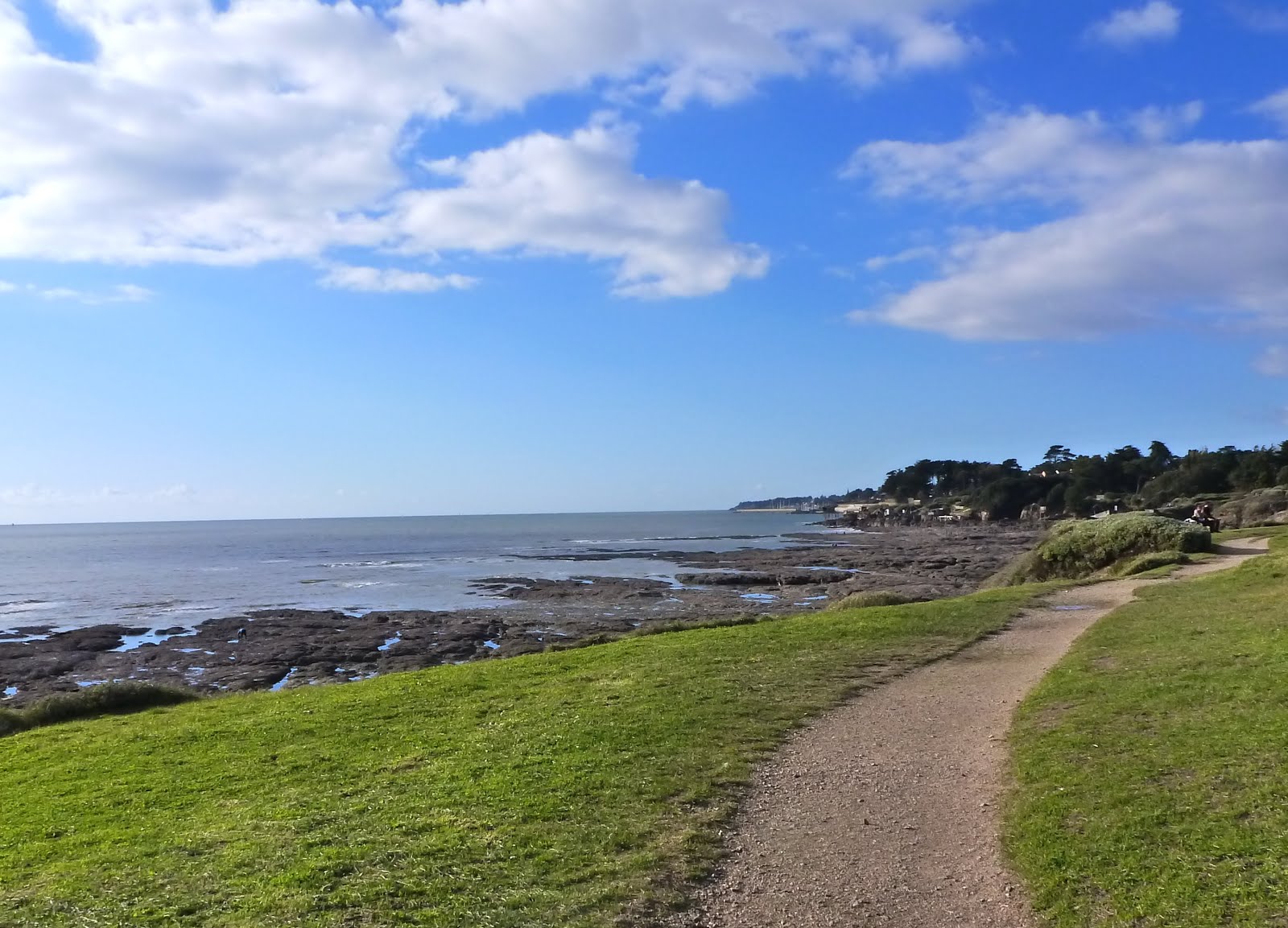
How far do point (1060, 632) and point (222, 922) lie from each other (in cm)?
1628

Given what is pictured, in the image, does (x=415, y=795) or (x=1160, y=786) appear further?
(x=415, y=795)

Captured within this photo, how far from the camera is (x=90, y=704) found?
1808 cm

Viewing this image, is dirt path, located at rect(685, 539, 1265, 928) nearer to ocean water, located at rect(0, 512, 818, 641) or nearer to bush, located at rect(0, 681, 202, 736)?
bush, located at rect(0, 681, 202, 736)

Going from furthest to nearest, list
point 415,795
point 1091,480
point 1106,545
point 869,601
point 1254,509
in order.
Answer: point 1091,480 < point 1254,509 < point 1106,545 < point 869,601 < point 415,795

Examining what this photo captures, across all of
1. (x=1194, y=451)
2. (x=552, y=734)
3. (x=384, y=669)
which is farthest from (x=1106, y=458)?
(x=552, y=734)

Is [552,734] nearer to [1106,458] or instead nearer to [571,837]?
[571,837]

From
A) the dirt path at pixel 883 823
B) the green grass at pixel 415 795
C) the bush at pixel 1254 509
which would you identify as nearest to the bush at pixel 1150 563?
the green grass at pixel 415 795

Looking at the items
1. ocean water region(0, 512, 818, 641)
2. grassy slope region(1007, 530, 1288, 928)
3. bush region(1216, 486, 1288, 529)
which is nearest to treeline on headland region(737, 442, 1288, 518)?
bush region(1216, 486, 1288, 529)

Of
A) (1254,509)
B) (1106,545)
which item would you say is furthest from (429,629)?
(1254,509)

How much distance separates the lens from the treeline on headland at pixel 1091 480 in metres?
88.9

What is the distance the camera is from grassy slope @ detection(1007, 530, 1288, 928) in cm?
630

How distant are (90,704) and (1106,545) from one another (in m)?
29.4

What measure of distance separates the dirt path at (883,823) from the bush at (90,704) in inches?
542

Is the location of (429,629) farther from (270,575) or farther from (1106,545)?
(270,575)
